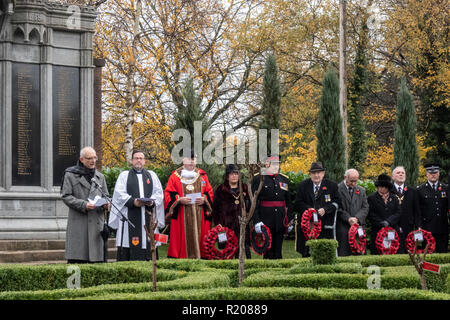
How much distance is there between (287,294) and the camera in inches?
275

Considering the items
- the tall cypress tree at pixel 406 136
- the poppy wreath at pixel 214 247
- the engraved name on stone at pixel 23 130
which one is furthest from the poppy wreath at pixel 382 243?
the tall cypress tree at pixel 406 136

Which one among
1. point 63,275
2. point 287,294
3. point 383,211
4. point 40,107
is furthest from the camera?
point 40,107

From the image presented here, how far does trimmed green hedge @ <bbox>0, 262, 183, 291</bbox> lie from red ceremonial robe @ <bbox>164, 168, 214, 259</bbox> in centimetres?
317

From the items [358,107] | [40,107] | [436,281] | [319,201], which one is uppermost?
[358,107]

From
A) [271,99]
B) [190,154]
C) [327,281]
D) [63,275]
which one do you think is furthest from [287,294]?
[271,99]

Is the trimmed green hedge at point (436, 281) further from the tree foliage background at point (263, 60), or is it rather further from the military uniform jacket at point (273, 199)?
the tree foliage background at point (263, 60)

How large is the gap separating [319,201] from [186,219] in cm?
212

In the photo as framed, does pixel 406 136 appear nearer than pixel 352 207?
No

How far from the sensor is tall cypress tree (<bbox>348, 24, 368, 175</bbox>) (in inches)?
1176

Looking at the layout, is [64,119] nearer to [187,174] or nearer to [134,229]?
[187,174]

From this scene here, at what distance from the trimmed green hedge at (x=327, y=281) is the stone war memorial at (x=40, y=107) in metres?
5.60

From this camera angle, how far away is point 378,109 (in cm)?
3278

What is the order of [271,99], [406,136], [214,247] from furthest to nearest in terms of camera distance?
[406,136], [271,99], [214,247]

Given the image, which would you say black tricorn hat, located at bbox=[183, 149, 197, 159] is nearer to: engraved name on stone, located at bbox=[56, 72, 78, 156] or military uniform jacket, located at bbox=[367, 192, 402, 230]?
engraved name on stone, located at bbox=[56, 72, 78, 156]
